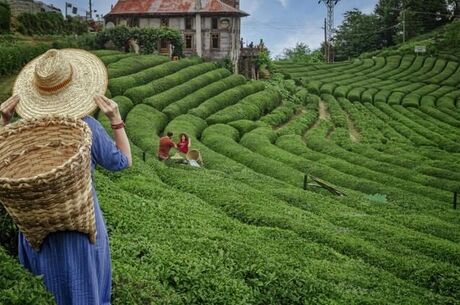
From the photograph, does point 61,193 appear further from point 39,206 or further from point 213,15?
point 213,15

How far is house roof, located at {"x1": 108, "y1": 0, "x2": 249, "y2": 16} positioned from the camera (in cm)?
5203

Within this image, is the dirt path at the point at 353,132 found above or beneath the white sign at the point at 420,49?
beneath

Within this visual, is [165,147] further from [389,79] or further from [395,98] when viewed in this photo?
[389,79]

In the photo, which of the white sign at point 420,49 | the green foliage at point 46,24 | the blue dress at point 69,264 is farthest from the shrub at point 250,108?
the white sign at point 420,49

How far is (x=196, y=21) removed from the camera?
52406mm

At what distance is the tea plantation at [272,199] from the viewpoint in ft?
26.8

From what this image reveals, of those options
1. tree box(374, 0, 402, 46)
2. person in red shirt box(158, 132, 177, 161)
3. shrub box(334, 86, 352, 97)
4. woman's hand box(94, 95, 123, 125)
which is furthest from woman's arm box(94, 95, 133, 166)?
tree box(374, 0, 402, 46)

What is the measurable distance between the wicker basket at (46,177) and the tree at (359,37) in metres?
94.2

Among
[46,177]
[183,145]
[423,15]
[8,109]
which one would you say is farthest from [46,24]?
[423,15]

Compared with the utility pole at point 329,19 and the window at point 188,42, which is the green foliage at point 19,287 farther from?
the utility pole at point 329,19

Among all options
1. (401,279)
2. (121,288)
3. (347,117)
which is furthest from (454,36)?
(121,288)

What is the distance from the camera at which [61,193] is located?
3.96 meters

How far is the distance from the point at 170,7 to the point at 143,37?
20.7 feet

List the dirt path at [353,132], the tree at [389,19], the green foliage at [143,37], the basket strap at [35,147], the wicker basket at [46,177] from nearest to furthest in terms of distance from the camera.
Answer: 1. the wicker basket at [46,177]
2. the basket strap at [35,147]
3. the dirt path at [353,132]
4. the green foliage at [143,37]
5. the tree at [389,19]
